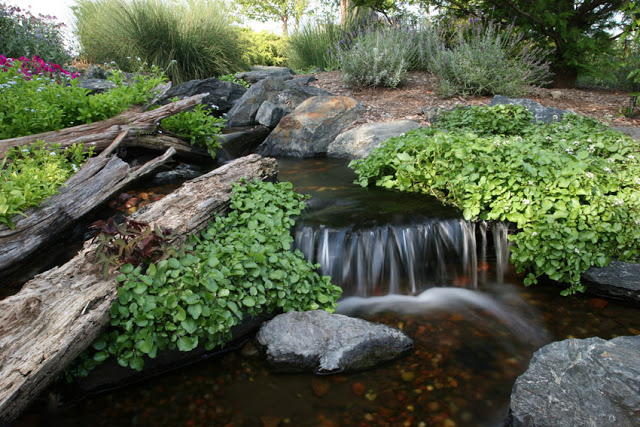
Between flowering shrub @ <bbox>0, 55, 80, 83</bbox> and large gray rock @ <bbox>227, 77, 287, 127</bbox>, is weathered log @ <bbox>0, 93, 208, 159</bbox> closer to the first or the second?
flowering shrub @ <bbox>0, 55, 80, 83</bbox>

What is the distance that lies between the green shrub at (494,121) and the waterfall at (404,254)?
259cm

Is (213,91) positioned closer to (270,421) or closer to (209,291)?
(209,291)

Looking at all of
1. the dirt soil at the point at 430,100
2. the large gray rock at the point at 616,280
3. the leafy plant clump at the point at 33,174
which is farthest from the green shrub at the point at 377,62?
the large gray rock at the point at 616,280

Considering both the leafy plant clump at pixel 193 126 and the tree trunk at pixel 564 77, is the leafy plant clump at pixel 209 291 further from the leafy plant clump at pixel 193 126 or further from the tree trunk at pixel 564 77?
the tree trunk at pixel 564 77

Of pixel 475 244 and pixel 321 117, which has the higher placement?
pixel 321 117

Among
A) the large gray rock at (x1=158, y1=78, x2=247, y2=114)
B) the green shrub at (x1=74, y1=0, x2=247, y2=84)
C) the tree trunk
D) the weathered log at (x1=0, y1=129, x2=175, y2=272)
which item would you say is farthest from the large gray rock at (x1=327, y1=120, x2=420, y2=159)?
the green shrub at (x1=74, y1=0, x2=247, y2=84)

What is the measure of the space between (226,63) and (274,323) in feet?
40.5

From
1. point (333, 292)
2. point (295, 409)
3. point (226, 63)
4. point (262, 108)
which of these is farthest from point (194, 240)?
point (226, 63)

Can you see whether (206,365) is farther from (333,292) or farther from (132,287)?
(333,292)

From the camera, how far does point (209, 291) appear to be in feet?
→ 9.25

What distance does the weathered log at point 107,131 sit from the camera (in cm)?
487

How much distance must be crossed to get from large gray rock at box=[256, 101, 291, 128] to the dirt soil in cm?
164

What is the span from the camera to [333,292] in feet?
12.0

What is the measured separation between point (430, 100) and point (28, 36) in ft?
36.7
